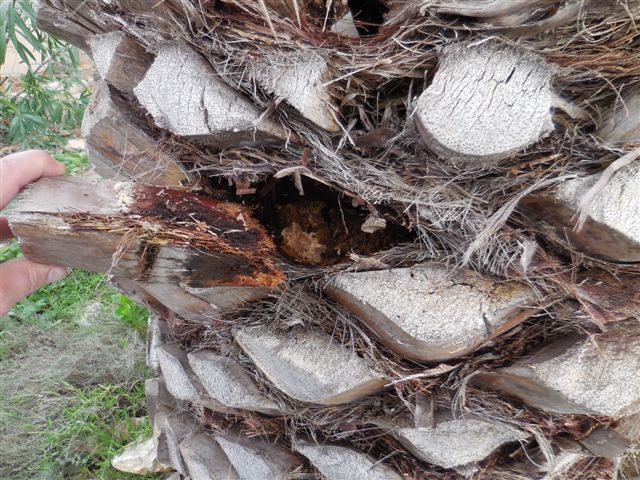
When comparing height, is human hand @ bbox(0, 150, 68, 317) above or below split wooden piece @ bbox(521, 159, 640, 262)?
below

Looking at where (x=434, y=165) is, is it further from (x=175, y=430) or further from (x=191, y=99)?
(x=175, y=430)

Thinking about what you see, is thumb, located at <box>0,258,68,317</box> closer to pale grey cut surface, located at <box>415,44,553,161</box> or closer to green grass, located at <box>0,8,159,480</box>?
pale grey cut surface, located at <box>415,44,553,161</box>

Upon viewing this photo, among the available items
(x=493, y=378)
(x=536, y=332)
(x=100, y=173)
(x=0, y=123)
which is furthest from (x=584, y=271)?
(x=0, y=123)

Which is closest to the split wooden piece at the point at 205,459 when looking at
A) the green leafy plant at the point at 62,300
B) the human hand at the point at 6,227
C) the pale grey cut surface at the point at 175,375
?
the pale grey cut surface at the point at 175,375

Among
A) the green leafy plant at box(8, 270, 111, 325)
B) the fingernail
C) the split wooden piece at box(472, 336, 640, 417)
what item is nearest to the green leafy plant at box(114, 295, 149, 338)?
the green leafy plant at box(8, 270, 111, 325)

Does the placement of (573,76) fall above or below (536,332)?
above

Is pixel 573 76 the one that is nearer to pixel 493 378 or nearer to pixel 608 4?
pixel 608 4

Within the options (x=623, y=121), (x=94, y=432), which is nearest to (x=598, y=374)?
(x=623, y=121)
